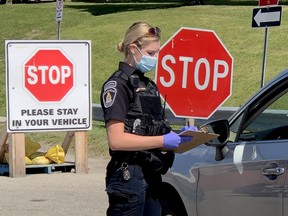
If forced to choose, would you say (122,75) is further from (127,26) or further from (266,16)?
(127,26)

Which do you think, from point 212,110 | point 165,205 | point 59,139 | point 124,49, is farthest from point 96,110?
point 124,49

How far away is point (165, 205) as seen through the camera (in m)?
6.04

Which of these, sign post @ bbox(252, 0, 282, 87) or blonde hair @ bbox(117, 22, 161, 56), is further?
sign post @ bbox(252, 0, 282, 87)

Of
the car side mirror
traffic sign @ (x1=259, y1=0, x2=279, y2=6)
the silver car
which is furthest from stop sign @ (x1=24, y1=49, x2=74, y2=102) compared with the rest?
the car side mirror

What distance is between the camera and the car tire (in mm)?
5977

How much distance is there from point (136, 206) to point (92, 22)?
31106mm

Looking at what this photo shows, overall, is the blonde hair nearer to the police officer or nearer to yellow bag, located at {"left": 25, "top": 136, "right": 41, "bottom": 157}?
the police officer

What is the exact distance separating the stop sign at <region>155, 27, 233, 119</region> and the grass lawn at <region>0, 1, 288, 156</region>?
5.81m

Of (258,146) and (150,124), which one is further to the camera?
(258,146)

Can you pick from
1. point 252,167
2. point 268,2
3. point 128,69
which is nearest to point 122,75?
point 128,69

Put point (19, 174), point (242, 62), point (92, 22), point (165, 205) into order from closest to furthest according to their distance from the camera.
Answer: point (165, 205), point (19, 174), point (242, 62), point (92, 22)

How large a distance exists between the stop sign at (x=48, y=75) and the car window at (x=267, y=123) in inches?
234

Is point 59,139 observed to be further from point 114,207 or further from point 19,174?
point 114,207

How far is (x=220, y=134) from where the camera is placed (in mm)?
5203
